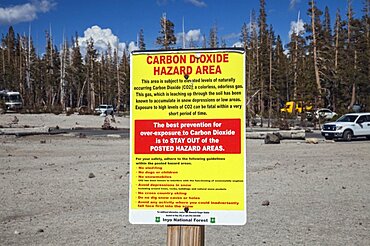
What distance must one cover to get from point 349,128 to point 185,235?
2708cm

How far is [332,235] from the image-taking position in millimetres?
6660

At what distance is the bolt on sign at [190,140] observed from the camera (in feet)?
9.95

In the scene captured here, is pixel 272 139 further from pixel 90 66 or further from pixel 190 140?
pixel 90 66

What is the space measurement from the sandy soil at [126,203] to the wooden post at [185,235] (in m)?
3.27

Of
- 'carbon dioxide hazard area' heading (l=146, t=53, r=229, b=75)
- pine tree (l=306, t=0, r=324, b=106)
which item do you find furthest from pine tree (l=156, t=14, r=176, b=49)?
'carbon dioxide hazard area' heading (l=146, t=53, r=229, b=75)

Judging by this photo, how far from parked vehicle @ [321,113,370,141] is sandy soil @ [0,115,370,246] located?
36.0ft

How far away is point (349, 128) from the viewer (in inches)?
1119

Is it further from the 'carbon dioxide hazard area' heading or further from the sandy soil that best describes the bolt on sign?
the sandy soil

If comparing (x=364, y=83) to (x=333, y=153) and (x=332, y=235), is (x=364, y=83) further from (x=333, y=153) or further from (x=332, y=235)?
(x=332, y=235)

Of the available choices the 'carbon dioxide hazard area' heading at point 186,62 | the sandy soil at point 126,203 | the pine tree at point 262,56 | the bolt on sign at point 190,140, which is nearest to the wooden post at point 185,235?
the bolt on sign at point 190,140

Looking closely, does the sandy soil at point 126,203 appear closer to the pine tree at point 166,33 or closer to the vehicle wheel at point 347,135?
the vehicle wheel at point 347,135

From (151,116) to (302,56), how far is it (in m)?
72.9

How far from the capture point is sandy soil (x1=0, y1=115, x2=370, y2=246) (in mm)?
6605

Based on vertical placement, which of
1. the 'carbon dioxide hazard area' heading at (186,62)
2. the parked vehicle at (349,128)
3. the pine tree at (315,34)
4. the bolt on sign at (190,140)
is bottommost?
the parked vehicle at (349,128)
